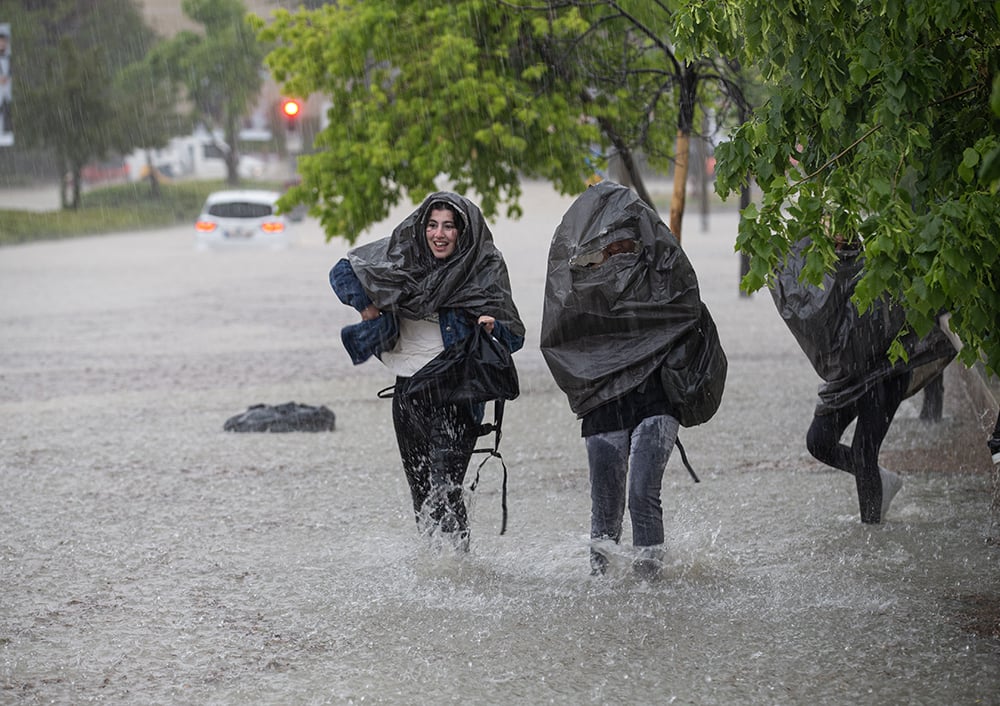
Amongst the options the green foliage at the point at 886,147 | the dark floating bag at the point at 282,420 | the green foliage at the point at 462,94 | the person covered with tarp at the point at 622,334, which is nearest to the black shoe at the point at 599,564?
the person covered with tarp at the point at 622,334

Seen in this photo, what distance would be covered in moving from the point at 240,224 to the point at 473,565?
2899 centimetres

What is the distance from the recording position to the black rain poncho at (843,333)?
7.03 m

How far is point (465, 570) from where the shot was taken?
6.86 meters

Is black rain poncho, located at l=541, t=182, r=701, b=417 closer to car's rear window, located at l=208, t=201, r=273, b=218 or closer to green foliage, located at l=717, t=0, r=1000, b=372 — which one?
green foliage, located at l=717, t=0, r=1000, b=372

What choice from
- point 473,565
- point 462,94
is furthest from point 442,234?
point 462,94

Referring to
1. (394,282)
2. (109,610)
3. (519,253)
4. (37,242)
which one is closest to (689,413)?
(394,282)

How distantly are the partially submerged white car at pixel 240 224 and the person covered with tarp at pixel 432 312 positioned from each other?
28.5 m

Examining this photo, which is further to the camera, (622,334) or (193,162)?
(193,162)

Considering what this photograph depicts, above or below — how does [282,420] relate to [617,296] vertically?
below

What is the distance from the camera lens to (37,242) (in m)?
45.4

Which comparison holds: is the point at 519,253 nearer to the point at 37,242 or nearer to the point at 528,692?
the point at 37,242

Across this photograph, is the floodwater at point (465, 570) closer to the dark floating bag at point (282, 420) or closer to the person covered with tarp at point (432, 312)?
the dark floating bag at point (282, 420)

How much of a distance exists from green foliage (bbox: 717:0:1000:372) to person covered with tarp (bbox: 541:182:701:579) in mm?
988

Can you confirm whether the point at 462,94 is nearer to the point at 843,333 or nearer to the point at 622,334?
the point at 843,333
